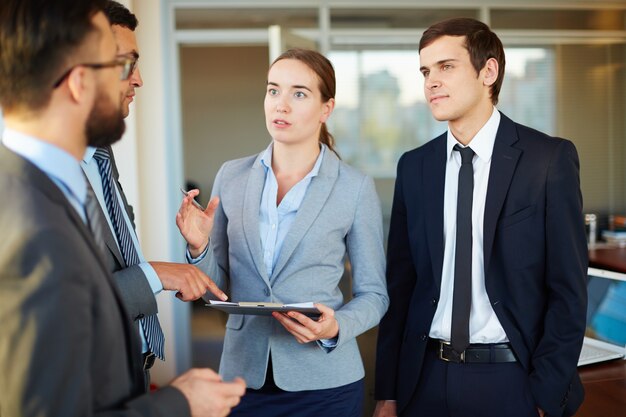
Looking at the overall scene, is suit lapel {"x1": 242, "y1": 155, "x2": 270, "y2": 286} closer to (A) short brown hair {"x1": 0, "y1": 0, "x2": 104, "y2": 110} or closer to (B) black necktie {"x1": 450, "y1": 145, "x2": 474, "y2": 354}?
(B) black necktie {"x1": 450, "y1": 145, "x2": 474, "y2": 354}

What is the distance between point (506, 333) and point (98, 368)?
1.27m

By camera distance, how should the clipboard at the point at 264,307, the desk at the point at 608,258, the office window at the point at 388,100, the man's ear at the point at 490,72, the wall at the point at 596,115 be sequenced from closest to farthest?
the clipboard at the point at 264,307
the man's ear at the point at 490,72
the desk at the point at 608,258
the office window at the point at 388,100
the wall at the point at 596,115

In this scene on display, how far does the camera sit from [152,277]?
1.72 metres

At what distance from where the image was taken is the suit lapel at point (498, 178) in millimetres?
1946

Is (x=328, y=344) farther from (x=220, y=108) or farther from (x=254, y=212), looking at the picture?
(x=220, y=108)

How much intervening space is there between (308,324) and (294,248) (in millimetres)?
274

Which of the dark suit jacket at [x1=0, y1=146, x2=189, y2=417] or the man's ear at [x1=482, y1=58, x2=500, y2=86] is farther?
the man's ear at [x1=482, y1=58, x2=500, y2=86]

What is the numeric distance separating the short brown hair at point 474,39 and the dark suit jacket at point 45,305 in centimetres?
145

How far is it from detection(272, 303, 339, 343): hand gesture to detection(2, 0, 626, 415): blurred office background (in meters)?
3.19

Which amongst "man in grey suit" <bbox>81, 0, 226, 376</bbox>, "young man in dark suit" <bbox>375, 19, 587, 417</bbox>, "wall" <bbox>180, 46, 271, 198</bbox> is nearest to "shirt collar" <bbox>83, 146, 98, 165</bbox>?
"man in grey suit" <bbox>81, 0, 226, 376</bbox>

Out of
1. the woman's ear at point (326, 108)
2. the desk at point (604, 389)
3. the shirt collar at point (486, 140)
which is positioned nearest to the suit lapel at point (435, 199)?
the shirt collar at point (486, 140)

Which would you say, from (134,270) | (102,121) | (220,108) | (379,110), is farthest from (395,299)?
(220,108)

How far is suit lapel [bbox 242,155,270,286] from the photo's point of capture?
1.94m

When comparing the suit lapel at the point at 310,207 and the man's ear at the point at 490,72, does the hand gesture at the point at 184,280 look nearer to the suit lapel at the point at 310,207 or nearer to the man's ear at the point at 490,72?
the suit lapel at the point at 310,207
